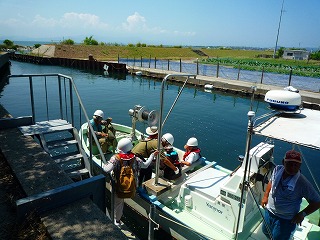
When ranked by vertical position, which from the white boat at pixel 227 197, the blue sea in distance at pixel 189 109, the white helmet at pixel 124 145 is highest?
the white helmet at pixel 124 145

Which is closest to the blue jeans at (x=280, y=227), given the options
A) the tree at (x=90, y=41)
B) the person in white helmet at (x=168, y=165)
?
the person in white helmet at (x=168, y=165)

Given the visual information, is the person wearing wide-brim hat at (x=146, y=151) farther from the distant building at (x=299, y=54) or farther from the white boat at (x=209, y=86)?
the distant building at (x=299, y=54)

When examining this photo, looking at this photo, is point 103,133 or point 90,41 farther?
point 90,41

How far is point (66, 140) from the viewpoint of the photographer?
666 centimetres

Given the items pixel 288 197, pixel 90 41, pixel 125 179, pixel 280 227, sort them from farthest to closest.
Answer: pixel 90 41
pixel 125 179
pixel 280 227
pixel 288 197

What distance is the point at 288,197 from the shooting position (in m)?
3.87

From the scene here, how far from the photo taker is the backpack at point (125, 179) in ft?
16.6

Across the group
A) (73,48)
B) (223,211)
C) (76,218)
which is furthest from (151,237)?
(73,48)

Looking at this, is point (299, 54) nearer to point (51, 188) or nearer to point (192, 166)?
point (192, 166)

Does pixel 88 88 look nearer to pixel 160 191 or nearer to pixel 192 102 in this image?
pixel 192 102

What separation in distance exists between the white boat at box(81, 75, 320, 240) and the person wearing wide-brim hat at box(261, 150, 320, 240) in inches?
10.4

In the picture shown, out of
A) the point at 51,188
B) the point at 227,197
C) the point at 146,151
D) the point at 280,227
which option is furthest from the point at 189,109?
the point at 51,188

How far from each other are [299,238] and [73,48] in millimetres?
62554

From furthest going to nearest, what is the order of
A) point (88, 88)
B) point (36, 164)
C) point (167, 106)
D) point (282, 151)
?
1. point (88, 88)
2. point (167, 106)
3. point (282, 151)
4. point (36, 164)
